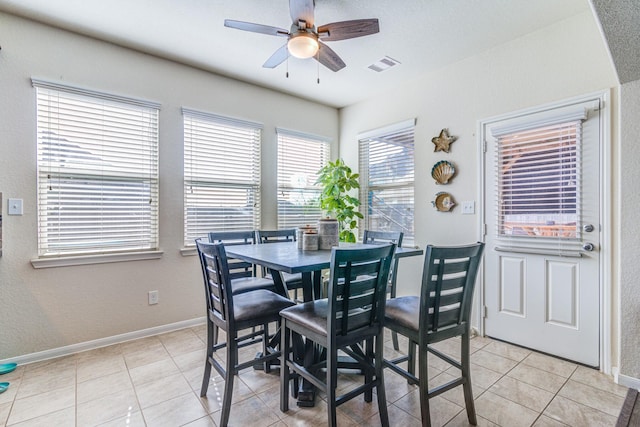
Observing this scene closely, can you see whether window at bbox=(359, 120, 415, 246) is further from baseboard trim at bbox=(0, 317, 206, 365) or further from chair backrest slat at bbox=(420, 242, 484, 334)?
baseboard trim at bbox=(0, 317, 206, 365)

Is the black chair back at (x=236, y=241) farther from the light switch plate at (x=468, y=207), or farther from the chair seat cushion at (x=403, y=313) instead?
the light switch plate at (x=468, y=207)

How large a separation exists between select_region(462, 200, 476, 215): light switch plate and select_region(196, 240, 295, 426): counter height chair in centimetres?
205

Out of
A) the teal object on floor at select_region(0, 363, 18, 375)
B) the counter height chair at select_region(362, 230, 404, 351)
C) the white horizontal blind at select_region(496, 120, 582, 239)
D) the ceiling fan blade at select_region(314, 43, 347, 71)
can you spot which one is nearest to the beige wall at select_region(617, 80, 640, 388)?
the white horizontal blind at select_region(496, 120, 582, 239)

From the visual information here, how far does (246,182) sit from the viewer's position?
365cm

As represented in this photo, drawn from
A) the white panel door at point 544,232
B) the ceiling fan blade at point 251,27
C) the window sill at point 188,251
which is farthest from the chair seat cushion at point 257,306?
the white panel door at point 544,232

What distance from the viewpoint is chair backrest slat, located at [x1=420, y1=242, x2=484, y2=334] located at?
5.05ft

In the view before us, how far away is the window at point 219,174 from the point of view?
324 centimetres

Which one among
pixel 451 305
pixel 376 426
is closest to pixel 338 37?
pixel 451 305

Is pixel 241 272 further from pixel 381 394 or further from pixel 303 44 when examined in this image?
pixel 303 44

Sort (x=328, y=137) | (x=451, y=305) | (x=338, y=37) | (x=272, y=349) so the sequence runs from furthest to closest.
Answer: (x=328, y=137)
(x=272, y=349)
(x=338, y=37)
(x=451, y=305)

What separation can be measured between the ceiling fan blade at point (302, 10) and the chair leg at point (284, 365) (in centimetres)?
188

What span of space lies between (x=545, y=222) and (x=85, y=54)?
417cm

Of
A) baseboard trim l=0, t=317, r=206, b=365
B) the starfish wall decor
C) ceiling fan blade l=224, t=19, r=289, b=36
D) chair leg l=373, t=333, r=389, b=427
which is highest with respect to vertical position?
ceiling fan blade l=224, t=19, r=289, b=36

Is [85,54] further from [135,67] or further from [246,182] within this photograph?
[246,182]
